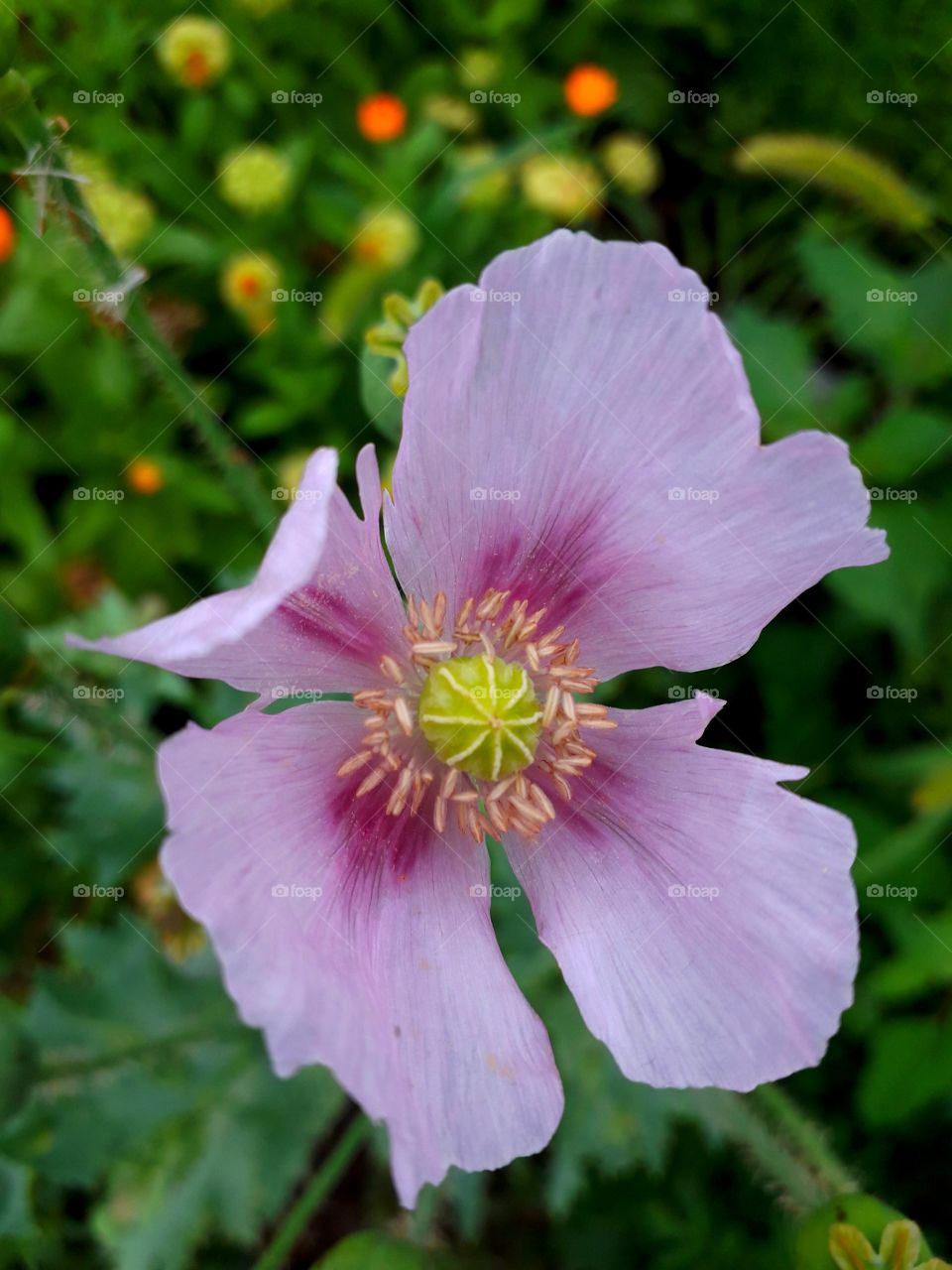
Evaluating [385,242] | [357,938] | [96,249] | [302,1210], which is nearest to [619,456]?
[357,938]

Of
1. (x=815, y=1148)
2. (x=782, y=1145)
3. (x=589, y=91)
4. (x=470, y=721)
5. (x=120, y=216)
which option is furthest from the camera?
(x=589, y=91)

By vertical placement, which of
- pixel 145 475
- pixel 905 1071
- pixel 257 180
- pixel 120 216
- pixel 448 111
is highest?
pixel 448 111

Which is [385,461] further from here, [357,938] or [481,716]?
[357,938]

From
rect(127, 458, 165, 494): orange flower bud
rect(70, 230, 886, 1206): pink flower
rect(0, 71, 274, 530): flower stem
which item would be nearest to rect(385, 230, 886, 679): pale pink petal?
rect(70, 230, 886, 1206): pink flower

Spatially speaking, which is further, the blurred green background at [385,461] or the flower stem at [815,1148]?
the blurred green background at [385,461]

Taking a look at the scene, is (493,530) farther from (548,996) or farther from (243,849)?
(548,996)

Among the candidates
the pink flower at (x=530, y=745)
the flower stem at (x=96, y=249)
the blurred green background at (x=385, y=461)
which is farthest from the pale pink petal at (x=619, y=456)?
the blurred green background at (x=385, y=461)

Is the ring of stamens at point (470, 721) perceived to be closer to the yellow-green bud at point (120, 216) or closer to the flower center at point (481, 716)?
the flower center at point (481, 716)
